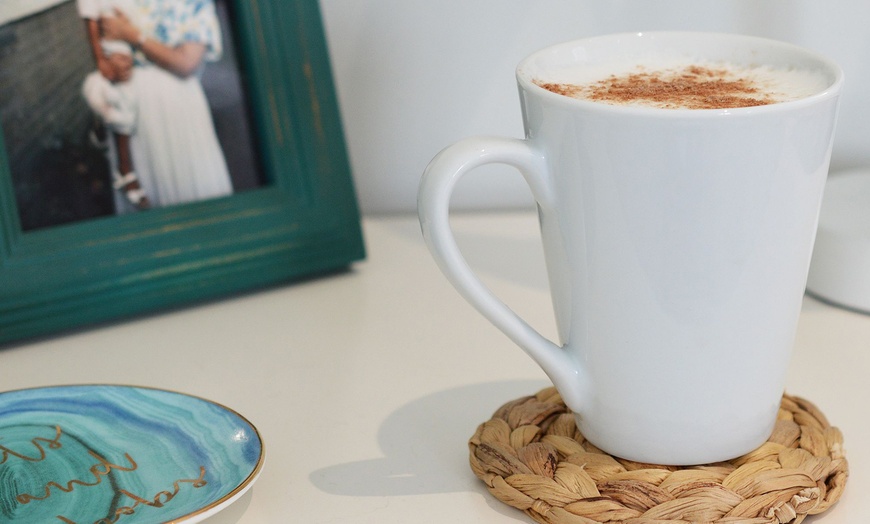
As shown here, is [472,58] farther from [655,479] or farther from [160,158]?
[655,479]

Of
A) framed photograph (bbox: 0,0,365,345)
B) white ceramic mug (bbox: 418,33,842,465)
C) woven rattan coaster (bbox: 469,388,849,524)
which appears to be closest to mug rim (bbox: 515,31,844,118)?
white ceramic mug (bbox: 418,33,842,465)

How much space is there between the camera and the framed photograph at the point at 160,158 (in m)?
0.58

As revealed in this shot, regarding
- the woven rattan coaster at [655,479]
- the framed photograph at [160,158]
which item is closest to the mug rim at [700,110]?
the woven rattan coaster at [655,479]

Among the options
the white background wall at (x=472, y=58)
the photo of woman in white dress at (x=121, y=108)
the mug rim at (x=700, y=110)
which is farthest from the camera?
the white background wall at (x=472, y=58)

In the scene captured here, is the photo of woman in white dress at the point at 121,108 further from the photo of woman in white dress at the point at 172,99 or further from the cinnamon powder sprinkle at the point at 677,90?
the cinnamon powder sprinkle at the point at 677,90

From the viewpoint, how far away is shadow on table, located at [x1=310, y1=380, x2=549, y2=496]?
0.44 m

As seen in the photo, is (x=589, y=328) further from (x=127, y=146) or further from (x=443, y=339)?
(x=127, y=146)

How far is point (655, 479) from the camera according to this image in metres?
0.41

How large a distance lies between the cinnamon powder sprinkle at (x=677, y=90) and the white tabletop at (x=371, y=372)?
18cm

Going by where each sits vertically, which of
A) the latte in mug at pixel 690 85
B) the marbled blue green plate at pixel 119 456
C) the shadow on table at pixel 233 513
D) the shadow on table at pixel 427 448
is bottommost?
the shadow on table at pixel 427 448

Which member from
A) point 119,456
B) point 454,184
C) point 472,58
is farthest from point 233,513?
point 472,58

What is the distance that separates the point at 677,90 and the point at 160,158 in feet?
1.15

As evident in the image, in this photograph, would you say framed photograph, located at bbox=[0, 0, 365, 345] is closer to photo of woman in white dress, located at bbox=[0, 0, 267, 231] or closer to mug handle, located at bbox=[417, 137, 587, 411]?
photo of woman in white dress, located at bbox=[0, 0, 267, 231]

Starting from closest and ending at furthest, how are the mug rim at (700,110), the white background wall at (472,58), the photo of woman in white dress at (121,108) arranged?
1. the mug rim at (700,110)
2. the photo of woman in white dress at (121,108)
3. the white background wall at (472,58)
